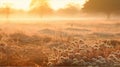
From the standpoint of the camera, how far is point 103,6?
68.2 metres

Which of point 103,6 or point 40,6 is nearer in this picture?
→ point 103,6

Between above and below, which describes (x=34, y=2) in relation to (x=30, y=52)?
above

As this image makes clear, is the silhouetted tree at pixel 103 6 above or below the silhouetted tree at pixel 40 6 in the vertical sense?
below

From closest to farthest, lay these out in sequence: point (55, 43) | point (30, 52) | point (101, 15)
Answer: point (30, 52), point (55, 43), point (101, 15)

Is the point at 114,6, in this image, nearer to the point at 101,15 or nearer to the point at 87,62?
the point at 101,15

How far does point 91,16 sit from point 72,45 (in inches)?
2454

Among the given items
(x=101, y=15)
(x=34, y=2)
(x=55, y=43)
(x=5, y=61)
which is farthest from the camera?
(x=34, y=2)

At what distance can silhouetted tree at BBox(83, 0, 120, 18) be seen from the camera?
215 ft

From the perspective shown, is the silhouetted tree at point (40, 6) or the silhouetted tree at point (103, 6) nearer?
the silhouetted tree at point (103, 6)

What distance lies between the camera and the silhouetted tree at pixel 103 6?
6562cm

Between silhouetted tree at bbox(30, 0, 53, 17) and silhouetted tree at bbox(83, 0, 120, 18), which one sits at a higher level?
silhouetted tree at bbox(30, 0, 53, 17)

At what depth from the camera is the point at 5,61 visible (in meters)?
14.6

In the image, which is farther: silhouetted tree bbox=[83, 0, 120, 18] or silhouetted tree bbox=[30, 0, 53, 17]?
silhouetted tree bbox=[30, 0, 53, 17]

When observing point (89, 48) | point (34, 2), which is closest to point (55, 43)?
point (89, 48)
